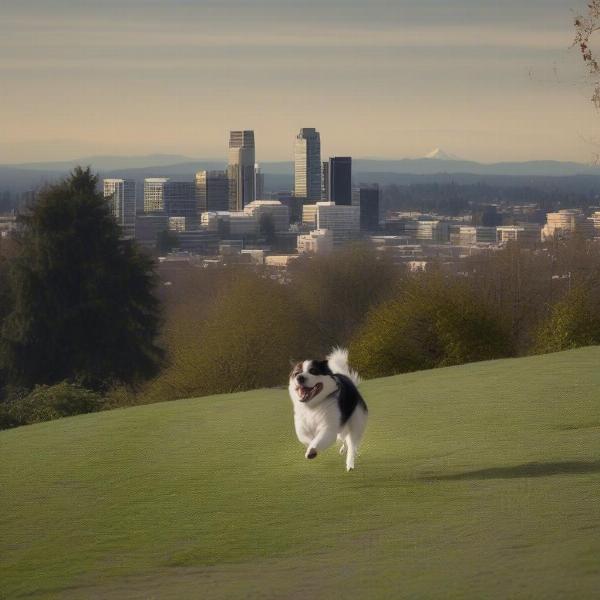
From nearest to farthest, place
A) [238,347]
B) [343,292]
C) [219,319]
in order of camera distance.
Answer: [238,347] < [219,319] < [343,292]

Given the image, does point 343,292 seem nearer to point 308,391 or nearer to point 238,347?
point 238,347

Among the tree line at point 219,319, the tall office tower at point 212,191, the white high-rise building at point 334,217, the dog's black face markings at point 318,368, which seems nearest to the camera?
the dog's black face markings at point 318,368

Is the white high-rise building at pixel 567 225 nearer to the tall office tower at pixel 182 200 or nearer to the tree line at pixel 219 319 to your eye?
the tree line at pixel 219 319

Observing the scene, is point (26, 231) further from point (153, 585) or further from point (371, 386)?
point (153, 585)

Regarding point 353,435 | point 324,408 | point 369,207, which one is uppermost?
point 369,207

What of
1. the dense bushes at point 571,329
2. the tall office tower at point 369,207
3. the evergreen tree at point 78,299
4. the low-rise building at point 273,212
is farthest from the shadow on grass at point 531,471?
the low-rise building at point 273,212

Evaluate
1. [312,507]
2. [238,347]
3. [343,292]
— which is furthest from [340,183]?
[312,507]
